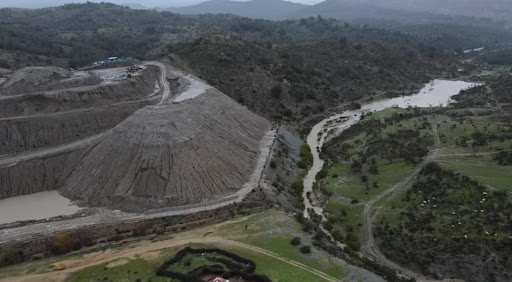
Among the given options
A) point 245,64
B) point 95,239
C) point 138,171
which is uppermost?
point 245,64

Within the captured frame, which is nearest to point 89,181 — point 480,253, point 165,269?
point 165,269

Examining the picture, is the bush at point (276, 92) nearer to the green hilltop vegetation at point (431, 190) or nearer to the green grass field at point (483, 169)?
the green hilltop vegetation at point (431, 190)

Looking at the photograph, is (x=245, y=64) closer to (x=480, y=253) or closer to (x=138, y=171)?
(x=138, y=171)

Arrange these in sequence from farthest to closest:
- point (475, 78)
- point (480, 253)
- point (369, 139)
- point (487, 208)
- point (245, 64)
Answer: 1. point (475, 78)
2. point (245, 64)
3. point (369, 139)
4. point (487, 208)
5. point (480, 253)

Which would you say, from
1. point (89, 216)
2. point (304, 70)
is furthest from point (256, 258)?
point (304, 70)

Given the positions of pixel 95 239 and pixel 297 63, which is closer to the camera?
pixel 95 239

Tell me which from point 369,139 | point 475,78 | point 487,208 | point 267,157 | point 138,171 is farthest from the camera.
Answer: point 475,78

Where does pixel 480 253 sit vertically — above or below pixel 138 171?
below
